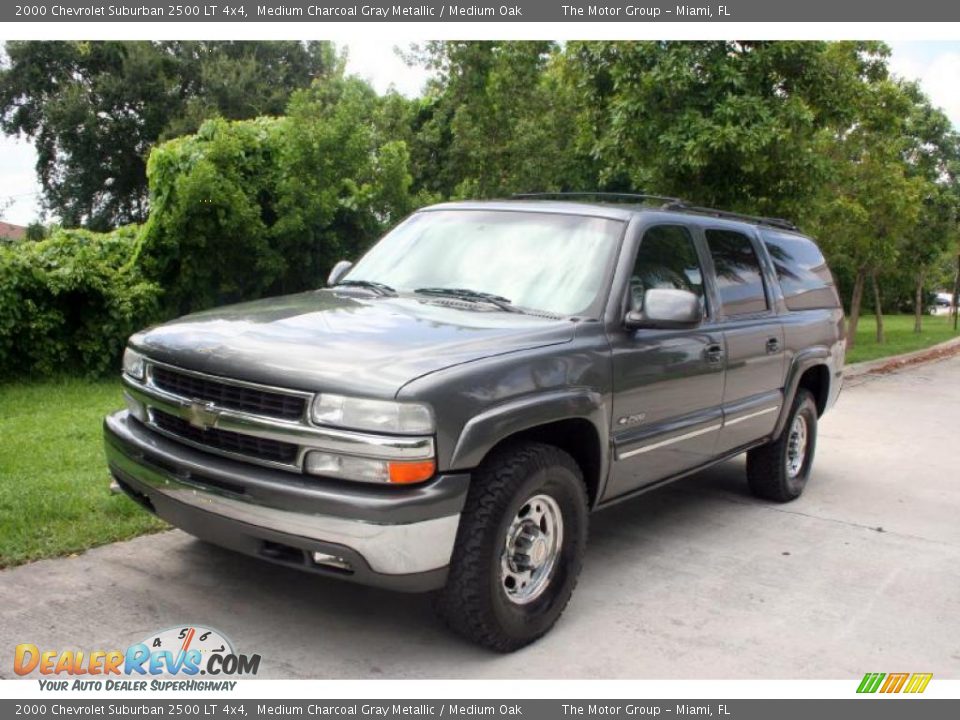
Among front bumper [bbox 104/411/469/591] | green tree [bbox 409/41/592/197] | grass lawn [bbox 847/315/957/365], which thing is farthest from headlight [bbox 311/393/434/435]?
grass lawn [bbox 847/315/957/365]

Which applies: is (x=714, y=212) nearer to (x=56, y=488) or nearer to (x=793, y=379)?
(x=793, y=379)

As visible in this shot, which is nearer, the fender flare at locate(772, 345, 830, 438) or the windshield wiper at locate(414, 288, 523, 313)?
the windshield wiper at locate(414, 288, 523, 313)

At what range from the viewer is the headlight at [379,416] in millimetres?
3258

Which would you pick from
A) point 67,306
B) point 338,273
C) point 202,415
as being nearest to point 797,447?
point 338,273

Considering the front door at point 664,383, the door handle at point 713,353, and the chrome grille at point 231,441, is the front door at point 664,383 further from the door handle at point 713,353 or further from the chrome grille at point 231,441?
the chrome grille at point 231,441

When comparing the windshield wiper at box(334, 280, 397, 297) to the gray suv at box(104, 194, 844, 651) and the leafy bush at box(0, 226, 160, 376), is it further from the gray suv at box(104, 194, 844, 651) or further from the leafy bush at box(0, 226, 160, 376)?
the leafy bush at box(0, 226, 160, 376)

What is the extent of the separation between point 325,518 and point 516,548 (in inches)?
36.9

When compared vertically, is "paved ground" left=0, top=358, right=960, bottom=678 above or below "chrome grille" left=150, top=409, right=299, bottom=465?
below

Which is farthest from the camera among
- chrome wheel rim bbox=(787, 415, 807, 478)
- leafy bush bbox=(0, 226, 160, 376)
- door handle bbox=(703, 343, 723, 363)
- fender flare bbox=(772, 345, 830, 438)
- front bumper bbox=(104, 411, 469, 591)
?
leafy bush bbox=(0, 226, 160, 376)

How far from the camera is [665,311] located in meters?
4.27

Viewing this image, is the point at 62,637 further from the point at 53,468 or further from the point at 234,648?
the point at 53,468

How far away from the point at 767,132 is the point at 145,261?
23.7ft

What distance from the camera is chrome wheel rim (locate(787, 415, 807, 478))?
21.5 ft
